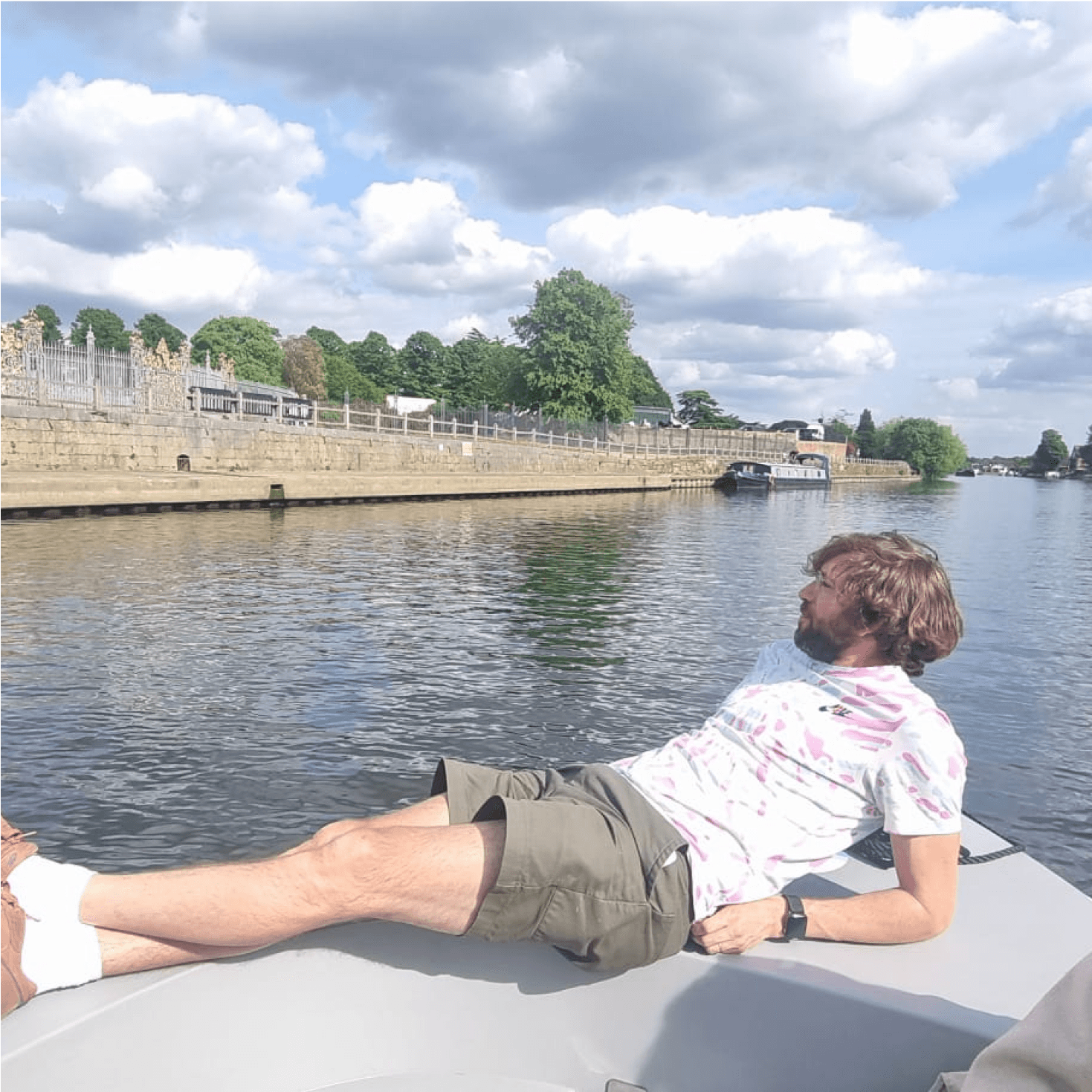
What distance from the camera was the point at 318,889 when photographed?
2.04m

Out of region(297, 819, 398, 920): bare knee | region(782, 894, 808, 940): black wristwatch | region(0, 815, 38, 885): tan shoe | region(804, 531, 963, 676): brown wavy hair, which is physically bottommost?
region(782, 894, 808, 940): black wristwatch

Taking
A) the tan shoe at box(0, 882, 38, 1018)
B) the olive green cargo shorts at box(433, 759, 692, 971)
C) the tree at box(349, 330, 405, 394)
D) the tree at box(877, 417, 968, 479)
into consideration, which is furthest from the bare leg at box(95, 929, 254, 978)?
the tree at box(877, 417, 968, 479)

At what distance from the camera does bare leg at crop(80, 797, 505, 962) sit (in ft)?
6.34

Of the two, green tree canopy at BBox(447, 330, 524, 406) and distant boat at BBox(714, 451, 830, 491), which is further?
green tree canopy at BBox(447, 330, 524, 406)

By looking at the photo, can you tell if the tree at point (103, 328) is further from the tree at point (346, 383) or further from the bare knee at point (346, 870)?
the bare knee at point (346, 870)

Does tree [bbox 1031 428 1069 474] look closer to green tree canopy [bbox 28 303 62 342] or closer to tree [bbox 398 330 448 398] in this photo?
tree [bbox 398 330 448 398]

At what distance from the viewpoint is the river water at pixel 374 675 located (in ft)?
16.5

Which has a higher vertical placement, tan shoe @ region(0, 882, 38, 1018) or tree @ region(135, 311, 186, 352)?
tree @ region(135, 311, 186, 352)

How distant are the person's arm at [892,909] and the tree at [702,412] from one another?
12233 centimetres

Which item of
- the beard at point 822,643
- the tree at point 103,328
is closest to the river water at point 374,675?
the beard at point 822,643

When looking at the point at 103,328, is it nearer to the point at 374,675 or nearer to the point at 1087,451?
the point at 374,675

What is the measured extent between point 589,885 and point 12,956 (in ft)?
3.79

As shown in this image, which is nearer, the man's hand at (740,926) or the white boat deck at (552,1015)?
the white boat deck at (552,1015)

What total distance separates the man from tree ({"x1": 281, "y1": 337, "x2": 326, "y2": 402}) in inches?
3067
